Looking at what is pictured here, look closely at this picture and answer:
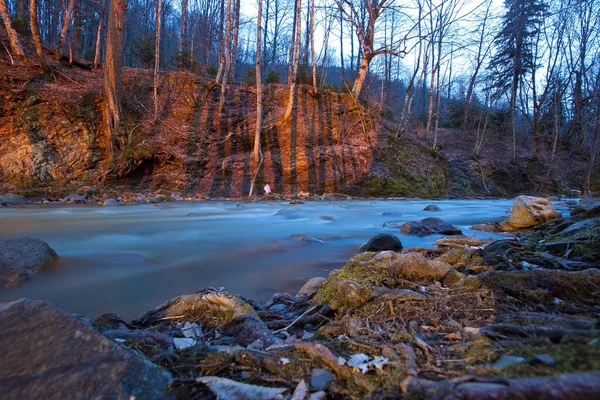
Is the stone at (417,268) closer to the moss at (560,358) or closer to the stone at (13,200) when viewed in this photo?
the moss at (560,358)

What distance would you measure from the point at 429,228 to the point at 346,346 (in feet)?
16.2

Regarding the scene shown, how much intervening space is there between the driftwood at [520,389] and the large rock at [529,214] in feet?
18.4

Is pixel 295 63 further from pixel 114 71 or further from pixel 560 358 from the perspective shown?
pixel 560 358

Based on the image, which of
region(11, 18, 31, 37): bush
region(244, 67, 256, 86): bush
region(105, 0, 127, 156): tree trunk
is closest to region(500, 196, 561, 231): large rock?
region(105, 0, 127, 156): tree trunk

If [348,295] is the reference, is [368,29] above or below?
above

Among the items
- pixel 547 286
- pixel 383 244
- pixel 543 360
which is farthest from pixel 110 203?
pixel 543 360

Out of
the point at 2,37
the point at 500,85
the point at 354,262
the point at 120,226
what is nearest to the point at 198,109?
the point at 2,37

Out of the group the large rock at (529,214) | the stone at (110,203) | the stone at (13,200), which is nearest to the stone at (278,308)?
the large rock at (529,214)

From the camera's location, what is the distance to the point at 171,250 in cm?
482

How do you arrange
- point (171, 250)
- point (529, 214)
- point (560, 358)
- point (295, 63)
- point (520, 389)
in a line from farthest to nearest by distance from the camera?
1. point (295, 63)
2. point (529, 214)
3. point (171, 250)
4. point (560, 358)
5. point (520, 389)

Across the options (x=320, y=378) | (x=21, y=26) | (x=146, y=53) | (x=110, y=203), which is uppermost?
(x=146, y=53)


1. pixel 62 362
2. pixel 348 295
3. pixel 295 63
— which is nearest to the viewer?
pixel 62 362

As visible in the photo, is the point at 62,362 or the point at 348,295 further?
the point at 348,295

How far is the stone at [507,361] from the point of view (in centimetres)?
96
